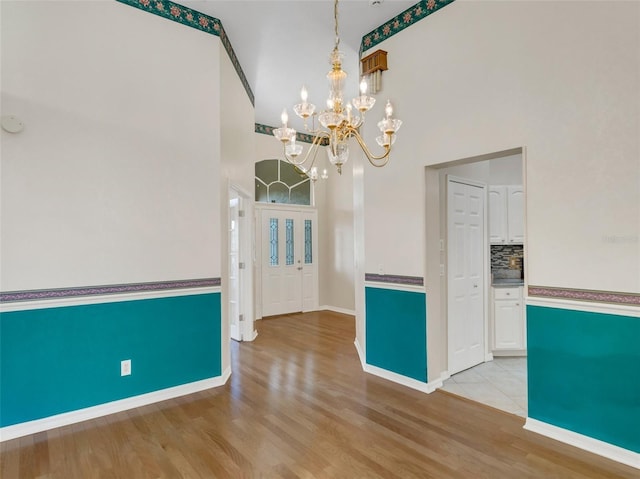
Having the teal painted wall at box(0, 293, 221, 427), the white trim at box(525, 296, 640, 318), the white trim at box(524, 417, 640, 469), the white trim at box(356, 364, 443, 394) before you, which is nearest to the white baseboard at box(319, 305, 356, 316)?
the white trim at box(356, 364, 443, 394)

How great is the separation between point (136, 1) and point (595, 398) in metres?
4.68

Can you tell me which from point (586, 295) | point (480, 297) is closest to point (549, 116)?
point (586, 295)

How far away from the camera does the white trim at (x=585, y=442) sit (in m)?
2.12

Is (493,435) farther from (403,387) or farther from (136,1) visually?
(136,1)

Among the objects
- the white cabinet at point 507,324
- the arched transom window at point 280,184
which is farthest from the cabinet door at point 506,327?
the arched transom window at point 280,184

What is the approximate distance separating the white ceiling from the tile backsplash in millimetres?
2609

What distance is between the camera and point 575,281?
91.9 inches

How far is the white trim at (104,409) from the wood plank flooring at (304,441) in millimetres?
73

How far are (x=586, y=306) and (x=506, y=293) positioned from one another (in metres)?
1.82

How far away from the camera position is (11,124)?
2.48m

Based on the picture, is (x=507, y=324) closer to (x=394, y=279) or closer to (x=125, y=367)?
(x=394, y=279)

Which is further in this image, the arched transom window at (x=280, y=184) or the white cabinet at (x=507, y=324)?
the arched transom window at (x=280, y=184)

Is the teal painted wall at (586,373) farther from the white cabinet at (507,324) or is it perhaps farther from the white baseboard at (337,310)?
the white baseboard at (337,310)

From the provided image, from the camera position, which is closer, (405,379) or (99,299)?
(99,299)
